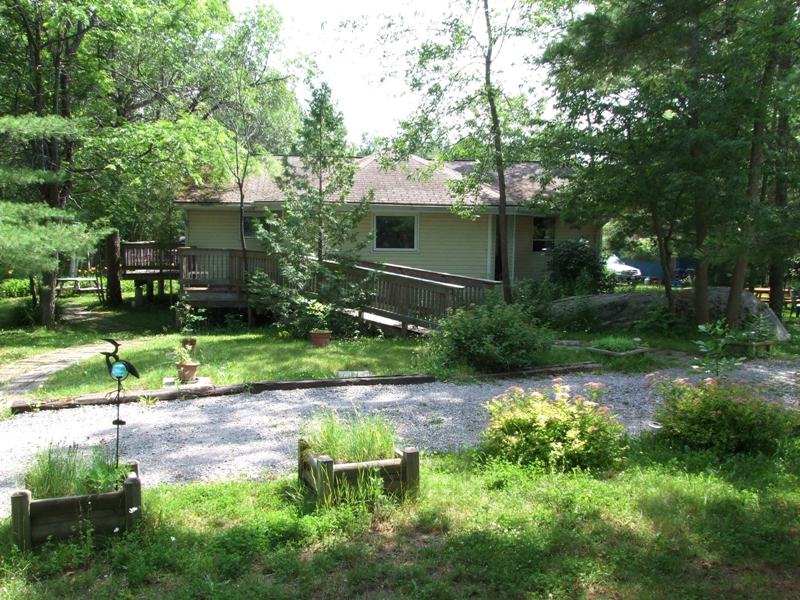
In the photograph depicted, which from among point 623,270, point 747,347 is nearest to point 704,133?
point 747,347

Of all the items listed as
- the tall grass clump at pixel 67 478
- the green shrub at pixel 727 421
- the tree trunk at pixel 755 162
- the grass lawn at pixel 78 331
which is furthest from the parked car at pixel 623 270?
the tall grass clump at pixel 67 478

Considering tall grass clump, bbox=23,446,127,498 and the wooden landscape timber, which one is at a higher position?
tall grass clump, bbox=23,446,127,498

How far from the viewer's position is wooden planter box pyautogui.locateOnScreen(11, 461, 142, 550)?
3719 millimetres

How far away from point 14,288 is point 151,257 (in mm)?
10346

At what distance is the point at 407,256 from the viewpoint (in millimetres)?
20375

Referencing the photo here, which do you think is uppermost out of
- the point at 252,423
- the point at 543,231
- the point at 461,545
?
the point at 543,231

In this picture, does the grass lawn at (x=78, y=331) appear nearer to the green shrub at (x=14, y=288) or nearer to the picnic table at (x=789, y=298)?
the green shrub at (x=14, y=288)

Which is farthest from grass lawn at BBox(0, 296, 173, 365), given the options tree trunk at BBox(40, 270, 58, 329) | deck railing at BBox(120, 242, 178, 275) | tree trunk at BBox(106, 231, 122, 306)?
deck railing at BBox(120, 242, 178, 275)

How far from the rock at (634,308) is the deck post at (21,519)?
1261 cm

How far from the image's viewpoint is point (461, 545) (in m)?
3.88

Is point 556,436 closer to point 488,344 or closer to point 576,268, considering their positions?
point 488,344

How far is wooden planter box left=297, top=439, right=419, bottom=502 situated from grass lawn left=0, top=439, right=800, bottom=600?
14 cm

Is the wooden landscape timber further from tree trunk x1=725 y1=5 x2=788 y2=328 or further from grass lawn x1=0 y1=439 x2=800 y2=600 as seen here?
tree trunk x1=725 y1=5 x2=788 y2=328

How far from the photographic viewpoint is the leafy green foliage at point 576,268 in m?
19.0
